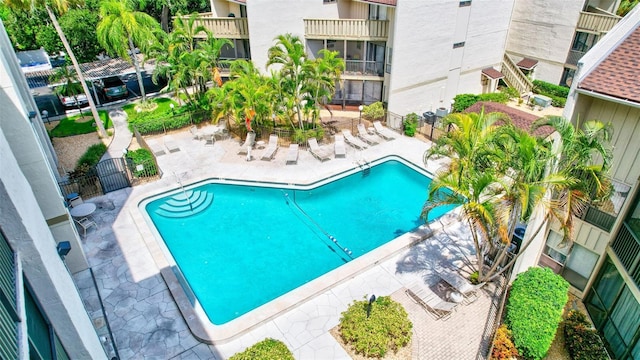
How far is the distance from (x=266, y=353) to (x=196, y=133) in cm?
1674

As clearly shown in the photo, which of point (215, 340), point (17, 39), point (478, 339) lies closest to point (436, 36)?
point (478, 339)

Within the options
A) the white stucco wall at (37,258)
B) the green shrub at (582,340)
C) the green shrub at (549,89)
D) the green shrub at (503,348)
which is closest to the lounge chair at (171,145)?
the white stucco wall at (37,258)

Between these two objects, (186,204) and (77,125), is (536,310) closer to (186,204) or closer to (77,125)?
(186,204)

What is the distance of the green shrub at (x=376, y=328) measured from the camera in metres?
11.3

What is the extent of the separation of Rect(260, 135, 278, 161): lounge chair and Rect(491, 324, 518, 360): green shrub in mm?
14298

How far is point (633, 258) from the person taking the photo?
10.4 metres

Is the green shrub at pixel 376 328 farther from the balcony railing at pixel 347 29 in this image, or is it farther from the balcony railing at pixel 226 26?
the balcony railing at pixel 226 26

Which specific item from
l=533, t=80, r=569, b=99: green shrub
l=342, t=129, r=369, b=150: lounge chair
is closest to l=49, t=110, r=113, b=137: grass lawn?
l=342, t=129, r=369, b=150: lounge chair

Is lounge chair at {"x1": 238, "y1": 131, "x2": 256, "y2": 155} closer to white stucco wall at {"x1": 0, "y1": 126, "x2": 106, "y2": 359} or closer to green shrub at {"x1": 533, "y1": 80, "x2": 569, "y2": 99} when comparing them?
white stucco wall at {"x1": 0, "y1": 126, "x2": 106, "y2": 359}

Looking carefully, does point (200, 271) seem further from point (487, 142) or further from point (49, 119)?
point (49, 119)

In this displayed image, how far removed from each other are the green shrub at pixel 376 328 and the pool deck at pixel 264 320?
50 cm

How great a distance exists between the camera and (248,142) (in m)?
22.6

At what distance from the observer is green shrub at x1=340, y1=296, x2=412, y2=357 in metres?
11.3

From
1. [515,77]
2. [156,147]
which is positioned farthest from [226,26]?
[515,77]
